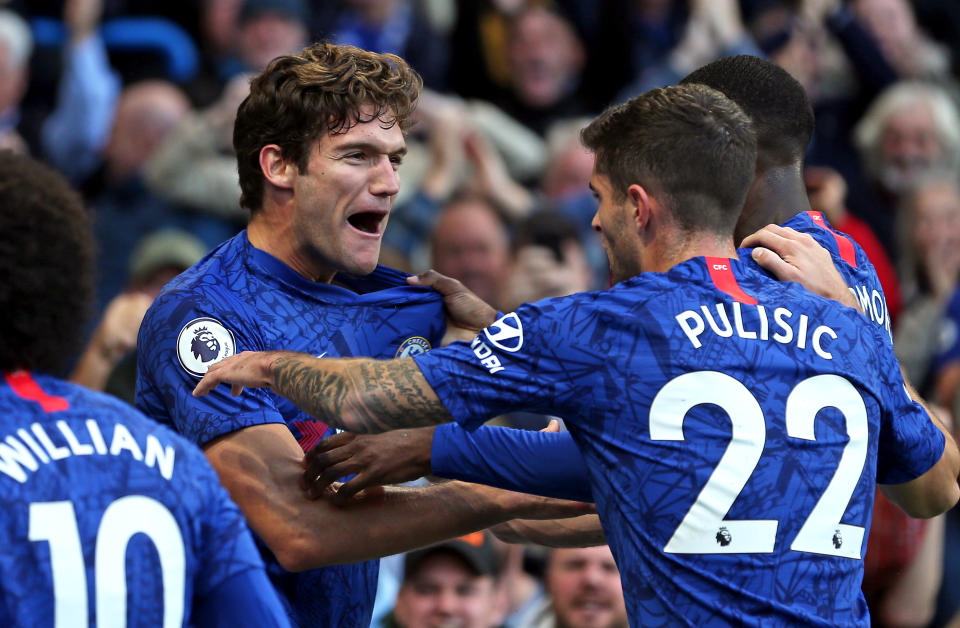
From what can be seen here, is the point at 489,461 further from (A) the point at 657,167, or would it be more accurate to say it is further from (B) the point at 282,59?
(B) the point at 282,59

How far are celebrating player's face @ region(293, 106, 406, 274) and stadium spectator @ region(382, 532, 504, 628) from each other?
202 centimetres

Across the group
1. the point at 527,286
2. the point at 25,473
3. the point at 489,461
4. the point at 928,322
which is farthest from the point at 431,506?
the point at 928,322

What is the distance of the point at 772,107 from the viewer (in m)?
4.16

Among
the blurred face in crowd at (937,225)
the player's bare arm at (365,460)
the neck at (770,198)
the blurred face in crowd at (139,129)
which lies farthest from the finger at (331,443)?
the blurred face in crowd at (937,225)

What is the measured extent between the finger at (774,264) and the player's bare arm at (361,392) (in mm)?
988

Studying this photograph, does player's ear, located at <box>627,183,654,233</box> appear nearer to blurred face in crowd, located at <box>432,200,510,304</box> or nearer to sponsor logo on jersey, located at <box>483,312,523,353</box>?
sponsor logo on jersey, located at <box>483,312,523,353</box>

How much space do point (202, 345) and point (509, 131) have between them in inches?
240

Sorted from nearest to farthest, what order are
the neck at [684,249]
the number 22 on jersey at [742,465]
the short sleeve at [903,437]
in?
the number 22 on jersey at [742,465] → the neck at [684,249] → the short sleeve at [903,437]

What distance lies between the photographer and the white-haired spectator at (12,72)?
866 cm

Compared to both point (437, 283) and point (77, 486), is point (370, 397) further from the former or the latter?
point (437, 283)

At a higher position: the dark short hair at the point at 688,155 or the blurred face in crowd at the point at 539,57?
the blurred face in crowd at the point at 539,57

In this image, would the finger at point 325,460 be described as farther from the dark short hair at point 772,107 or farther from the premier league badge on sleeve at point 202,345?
the dark short hair at point 772,107

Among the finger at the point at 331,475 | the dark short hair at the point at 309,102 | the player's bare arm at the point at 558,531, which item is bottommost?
the player's bare arm at the point at 558,531

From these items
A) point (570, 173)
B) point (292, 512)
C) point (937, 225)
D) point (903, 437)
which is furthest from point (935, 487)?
point (570, 173)
